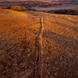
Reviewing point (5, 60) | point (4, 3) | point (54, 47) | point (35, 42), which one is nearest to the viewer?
point (5, 60)

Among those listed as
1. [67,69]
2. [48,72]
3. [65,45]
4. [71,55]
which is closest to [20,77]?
[48,72]

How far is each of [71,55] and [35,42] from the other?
92cm

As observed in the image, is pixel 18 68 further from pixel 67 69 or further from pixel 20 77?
pixel 67 69

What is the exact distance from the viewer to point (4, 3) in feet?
36.7

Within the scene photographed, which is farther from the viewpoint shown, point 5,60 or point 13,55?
point 13,55

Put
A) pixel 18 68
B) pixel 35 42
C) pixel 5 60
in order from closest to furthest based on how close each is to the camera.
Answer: pixel 18 68
pixel 5 60
pixel 35 42

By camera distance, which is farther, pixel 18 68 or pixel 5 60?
pixel 5 60

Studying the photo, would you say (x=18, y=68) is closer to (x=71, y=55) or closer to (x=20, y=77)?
(x=20, y=77)

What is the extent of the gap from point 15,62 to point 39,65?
46 centimetres

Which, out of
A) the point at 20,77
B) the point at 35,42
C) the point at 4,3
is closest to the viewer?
→ the point at 20,77

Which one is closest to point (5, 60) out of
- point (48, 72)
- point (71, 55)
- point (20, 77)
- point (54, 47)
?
point (20, 77)

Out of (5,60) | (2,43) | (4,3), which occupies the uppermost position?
(4,3)

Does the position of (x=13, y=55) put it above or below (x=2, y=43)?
below

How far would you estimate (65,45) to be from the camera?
75.0 inches
